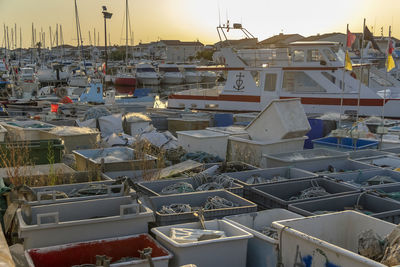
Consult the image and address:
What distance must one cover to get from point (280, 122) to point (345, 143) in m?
2.32

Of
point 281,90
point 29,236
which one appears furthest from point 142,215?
point 281,90

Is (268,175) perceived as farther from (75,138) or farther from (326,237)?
(75,138)

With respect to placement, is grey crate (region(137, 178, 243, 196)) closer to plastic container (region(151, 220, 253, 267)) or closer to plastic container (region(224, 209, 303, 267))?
plastic container (region(224, 209, 303, 267))

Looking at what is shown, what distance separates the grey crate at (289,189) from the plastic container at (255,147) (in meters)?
1.74

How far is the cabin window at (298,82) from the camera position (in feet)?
58.1

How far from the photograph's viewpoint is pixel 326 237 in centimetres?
432

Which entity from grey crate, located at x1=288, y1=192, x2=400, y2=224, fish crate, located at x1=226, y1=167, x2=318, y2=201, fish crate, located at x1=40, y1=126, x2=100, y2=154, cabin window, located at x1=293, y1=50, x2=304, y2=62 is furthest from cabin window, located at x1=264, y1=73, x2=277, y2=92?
grey crate, located at x1=288, y1=192, x2=400, y2=224

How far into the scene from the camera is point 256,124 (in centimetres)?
849

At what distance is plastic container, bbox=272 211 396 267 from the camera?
3.47 meters

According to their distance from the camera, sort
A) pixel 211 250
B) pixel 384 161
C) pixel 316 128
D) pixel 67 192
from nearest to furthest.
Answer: pixel 211 250
pixel 67 192
pixel 384 161
pixel 316 128

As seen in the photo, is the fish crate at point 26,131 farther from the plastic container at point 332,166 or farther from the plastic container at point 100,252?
the plastic container at point 100,252

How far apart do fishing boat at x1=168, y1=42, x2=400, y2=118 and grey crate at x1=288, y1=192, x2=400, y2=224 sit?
1077 cm

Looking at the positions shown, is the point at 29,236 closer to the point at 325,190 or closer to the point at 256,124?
the point at 325,190

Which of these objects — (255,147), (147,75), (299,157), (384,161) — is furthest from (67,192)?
(147,75)
